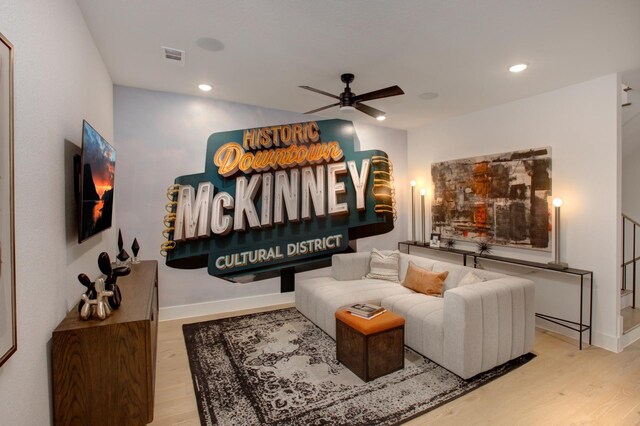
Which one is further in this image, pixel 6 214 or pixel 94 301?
pixel 94 301

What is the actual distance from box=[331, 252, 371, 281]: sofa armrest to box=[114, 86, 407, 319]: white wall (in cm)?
111

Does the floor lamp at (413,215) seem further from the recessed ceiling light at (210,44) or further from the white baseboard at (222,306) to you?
the recessed ceiling light at (210,44)

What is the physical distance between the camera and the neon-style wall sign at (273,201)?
406 centimetres

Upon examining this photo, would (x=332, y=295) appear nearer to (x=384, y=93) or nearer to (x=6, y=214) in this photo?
(x=384, y=93)

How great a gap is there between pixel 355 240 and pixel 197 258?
7.74ft

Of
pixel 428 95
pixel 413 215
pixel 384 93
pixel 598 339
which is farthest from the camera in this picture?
pixel 413 215

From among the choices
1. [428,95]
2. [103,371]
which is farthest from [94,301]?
[428,95]

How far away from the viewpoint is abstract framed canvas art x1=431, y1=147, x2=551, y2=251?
378cm

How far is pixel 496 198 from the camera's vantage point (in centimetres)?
421

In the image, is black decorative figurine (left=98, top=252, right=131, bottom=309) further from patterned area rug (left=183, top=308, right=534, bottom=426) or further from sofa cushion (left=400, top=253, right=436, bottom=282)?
sofa cushion (left=400, top=253, right=436, bottom=282)

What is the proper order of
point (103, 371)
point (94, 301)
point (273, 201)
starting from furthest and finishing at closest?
point (273, 201) → point (94, 301) → point (103, 371)

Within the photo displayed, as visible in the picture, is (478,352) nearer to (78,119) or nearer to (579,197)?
(579,197)

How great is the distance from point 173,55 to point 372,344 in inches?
120

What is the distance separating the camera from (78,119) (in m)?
2.19
